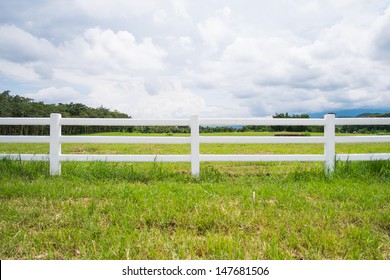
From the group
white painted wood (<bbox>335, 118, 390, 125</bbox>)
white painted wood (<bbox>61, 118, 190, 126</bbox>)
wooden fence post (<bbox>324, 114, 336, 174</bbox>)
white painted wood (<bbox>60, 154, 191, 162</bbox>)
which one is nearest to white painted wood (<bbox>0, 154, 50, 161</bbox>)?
white painted wood (<bbox>60, 154, 191, 162</bbox>)

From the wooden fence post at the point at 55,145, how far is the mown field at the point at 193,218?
529 millimetres

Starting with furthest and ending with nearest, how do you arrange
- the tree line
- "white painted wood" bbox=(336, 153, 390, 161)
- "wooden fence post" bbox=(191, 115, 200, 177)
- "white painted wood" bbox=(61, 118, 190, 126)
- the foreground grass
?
1. the tree line
2. "white painted wood" bbox=(336, 153, 390, 161)
3. "white painted wood" bbox=(61, 118, 190, 126)
4. "wooden fence post" bbox=(191, 115, 200, 177)
5. the foreground grass

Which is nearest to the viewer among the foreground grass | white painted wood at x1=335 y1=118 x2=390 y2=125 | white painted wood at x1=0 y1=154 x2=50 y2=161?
the foreground grass

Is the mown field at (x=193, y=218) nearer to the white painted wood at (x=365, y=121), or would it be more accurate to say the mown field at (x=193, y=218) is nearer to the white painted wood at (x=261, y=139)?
the white painted wood at (x=261, y=139)

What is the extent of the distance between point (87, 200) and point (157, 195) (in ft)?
3.79

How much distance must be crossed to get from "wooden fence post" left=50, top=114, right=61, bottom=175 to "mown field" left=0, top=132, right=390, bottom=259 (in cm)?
53

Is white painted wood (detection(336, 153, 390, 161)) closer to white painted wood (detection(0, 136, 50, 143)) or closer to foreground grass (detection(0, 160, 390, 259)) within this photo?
foreground grass (detection(0, 160, 390, 259))

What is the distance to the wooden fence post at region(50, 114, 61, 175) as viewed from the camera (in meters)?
6.87

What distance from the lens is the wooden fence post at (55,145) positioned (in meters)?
6.87

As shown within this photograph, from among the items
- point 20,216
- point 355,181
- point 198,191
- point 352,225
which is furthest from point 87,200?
point 355,181

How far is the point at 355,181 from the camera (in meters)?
6.30

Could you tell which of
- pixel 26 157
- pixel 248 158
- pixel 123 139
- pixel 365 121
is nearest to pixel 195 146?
Answer: pixel 248 158

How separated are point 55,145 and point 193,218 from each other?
4.67m

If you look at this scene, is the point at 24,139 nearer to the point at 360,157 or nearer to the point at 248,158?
the point at 248,158
